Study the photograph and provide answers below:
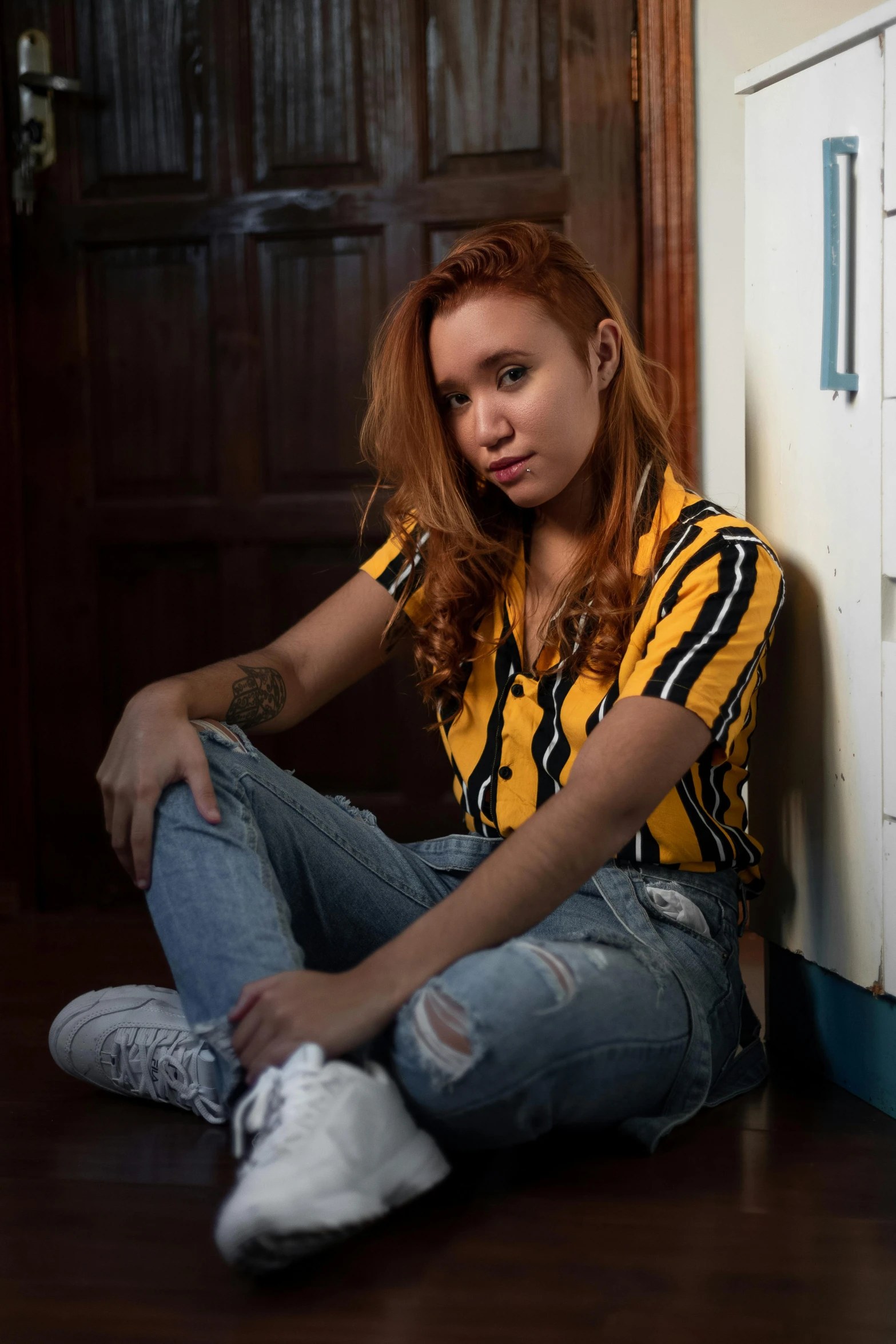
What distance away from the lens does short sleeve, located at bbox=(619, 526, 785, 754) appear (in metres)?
1.06

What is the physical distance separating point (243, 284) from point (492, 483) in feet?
2.96

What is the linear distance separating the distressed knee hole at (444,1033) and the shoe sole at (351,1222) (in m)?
0.06

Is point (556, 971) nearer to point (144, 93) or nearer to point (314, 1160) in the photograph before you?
point (314, 1160)

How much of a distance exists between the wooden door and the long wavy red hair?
0.62 metres

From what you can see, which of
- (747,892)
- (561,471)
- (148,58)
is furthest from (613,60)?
(747,892)

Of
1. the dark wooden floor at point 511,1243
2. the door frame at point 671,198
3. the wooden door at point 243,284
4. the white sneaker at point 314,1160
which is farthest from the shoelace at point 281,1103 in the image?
the door frame at point 671,198

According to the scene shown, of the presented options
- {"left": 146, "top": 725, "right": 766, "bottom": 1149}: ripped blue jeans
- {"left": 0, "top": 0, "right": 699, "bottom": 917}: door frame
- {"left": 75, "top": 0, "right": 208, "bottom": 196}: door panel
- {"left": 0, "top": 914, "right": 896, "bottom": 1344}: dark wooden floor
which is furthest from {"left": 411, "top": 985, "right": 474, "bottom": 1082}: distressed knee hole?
{"left": 75, "top": 0, "right": 208, "bottom": 196}: door panel

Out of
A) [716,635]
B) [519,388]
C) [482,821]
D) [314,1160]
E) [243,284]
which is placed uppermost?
[243,284]

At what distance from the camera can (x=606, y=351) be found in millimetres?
1263

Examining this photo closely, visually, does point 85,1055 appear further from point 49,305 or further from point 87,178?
point 87,178

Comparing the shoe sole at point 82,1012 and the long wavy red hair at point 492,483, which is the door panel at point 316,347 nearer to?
the long wavy red hair at point 492,483

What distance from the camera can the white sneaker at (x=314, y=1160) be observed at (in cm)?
82

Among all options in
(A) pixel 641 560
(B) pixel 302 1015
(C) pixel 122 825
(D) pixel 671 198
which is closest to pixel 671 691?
(A) pixel 641 560

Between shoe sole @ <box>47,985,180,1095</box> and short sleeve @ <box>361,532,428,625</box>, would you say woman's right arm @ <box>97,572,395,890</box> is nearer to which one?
short sleeve @ <box>361,532,428,625</box>
